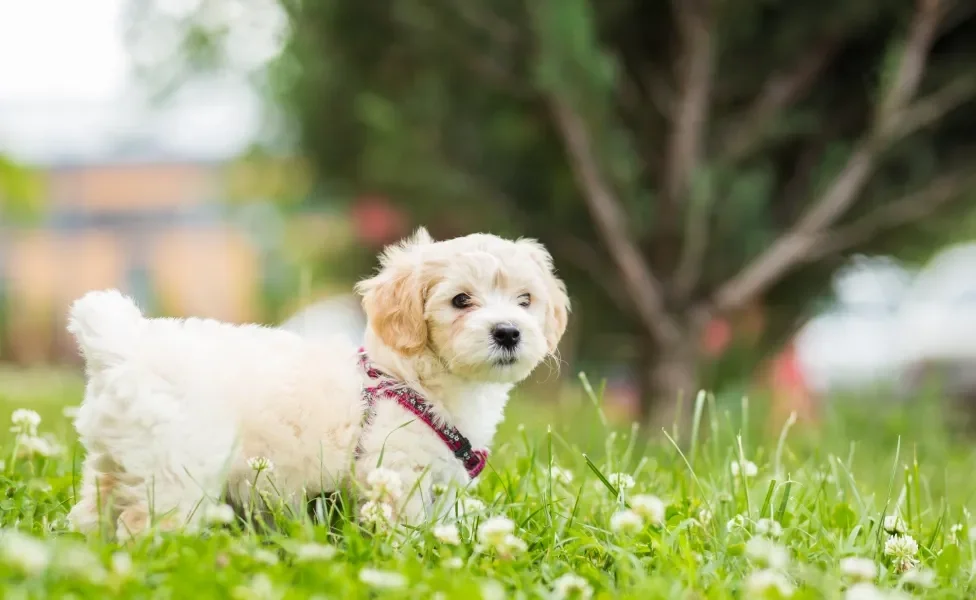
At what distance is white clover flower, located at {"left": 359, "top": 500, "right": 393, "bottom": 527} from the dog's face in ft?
1.96

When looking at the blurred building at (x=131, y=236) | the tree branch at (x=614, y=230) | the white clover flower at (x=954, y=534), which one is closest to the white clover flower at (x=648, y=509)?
the white clover flower at (x=954, y=534)

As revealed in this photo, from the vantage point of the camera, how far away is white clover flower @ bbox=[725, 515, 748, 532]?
2873mm

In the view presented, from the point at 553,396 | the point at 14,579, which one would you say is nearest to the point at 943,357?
the point at 553,396

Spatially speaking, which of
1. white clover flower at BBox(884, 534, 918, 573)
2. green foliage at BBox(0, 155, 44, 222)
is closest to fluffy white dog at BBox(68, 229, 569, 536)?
white clover flower at BBox(884, 534, 918, 573)

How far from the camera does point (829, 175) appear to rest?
21.6 feet

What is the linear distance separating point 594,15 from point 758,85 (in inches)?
64.4

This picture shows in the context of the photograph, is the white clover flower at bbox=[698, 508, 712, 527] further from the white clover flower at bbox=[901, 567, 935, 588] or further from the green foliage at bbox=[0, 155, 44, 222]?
the green foliage at bbox=[0, 155, 44, 222]

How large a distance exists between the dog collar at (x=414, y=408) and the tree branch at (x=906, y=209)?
4.67 metres

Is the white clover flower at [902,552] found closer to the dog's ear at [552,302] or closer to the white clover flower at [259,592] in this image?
the dog's ear at [552,302]

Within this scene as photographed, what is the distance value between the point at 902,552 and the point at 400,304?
6.13 feet

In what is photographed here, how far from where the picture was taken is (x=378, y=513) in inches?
103

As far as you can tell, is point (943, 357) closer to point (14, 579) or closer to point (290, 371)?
point (290, 371)

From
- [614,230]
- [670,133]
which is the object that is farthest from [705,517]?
[670,133]

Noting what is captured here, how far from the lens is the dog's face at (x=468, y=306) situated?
9.85ft
